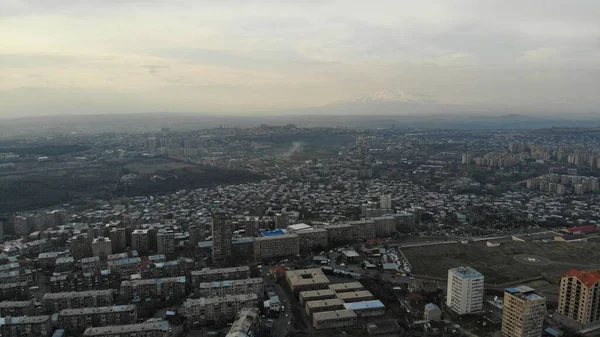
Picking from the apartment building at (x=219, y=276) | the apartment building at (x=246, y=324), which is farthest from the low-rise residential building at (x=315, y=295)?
the apartment building at (x=219, y=276)

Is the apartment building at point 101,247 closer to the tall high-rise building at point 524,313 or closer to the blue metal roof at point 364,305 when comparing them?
the blue metal roof at point 364,305

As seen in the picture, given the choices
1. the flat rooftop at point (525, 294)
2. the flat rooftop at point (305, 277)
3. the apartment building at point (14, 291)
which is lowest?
the apartment building at point (14, 291)

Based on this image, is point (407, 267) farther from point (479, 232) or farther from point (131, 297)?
point (131, 297)

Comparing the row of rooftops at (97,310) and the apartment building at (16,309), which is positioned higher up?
the row of rooftops at (97,310)

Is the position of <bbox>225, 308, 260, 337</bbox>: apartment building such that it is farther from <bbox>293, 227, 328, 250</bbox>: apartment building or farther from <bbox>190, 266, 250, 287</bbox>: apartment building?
<bbox>293, 227, 328, 250</bbox>: apartment building

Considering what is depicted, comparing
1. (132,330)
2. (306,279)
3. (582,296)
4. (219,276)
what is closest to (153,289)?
(219,276)

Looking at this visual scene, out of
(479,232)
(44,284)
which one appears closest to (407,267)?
(479,232)
